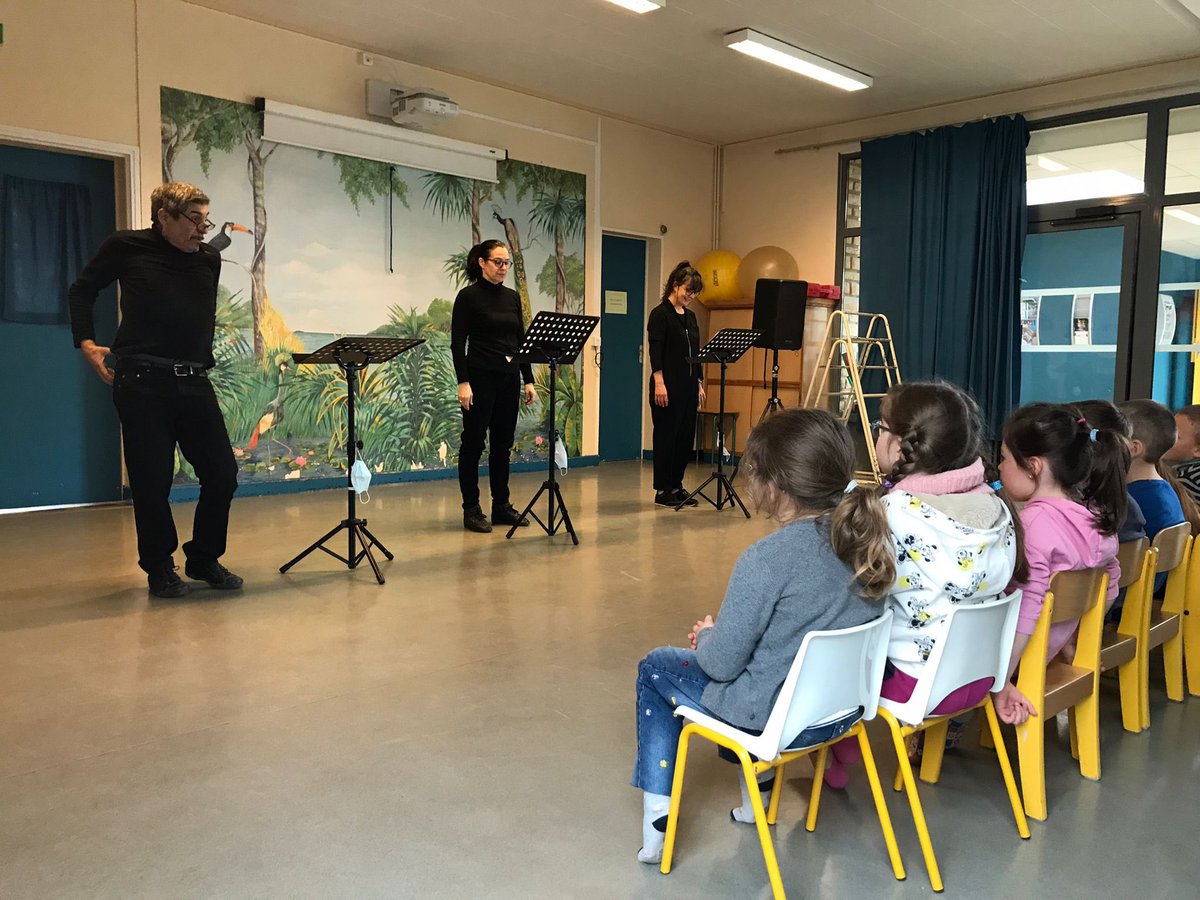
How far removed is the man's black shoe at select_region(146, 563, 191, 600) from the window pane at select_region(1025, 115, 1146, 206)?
6605 mm

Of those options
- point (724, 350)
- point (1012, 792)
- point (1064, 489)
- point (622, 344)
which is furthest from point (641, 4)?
point (1012, 792)

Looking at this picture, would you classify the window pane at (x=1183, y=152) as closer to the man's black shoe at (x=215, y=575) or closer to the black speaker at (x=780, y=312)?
the black speaker at (x=780, y=312)

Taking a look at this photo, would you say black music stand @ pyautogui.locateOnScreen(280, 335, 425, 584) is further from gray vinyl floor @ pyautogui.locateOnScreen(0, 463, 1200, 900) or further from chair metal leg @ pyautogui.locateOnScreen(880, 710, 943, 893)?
chair metal leg @ pyautogui.locateOnScreen(880, 710, 943, 893)

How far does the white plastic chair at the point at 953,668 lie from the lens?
1.85 meters

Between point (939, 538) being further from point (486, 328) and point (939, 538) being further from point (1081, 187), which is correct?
point (1081, 187)

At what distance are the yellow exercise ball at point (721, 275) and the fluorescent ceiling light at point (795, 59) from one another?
199 centimetres

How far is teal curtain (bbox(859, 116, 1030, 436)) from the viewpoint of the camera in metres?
7.37

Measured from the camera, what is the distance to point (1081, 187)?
23.3 ft

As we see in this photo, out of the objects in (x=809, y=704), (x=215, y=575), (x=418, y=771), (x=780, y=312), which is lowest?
(x=418, y=771)

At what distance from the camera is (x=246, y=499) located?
20.3 feet

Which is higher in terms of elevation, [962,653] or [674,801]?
[962,653]

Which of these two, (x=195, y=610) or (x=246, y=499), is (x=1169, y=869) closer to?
(x=195, y=610)

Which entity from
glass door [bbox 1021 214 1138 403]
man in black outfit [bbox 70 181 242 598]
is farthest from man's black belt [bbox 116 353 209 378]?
glass door [bbox 1021 214 1138 403]

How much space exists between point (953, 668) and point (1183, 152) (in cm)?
→ 633
